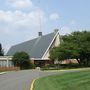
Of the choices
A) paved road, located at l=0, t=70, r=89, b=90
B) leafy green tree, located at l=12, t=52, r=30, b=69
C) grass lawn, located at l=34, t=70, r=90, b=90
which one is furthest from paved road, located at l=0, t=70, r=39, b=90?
leafy green tree, located at l=12, t=52, r=30, b=69

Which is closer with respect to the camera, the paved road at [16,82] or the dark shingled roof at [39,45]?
the paved road at [16,82]

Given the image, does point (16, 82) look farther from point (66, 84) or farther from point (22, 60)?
point (22, 60)

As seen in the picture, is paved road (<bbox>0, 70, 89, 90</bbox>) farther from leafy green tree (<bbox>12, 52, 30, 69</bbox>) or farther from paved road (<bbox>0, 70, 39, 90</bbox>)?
leafy green tree (<bbox>12, 52, 30, 69</bbox>)

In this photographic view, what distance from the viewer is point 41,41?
9019 centimetres

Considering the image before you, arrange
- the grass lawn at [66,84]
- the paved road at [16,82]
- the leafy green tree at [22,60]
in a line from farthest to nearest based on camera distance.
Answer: the leafy green tree at [22,60] → the paved road at [16,82] → the grass lawn at [66,84]

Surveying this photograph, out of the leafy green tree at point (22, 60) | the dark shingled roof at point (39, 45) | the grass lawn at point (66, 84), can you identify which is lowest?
the grass lawn at point (66, 84)

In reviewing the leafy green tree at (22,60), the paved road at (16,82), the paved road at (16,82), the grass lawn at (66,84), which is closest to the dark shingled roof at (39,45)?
the leafy green tree at (22,60)

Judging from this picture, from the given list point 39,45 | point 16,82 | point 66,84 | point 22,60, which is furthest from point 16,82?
point 39,45

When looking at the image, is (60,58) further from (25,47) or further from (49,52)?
(25,47)

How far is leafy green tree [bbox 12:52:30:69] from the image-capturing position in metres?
81.0

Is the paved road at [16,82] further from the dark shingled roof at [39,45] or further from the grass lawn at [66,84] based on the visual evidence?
the dark shingled roof at [39,45]

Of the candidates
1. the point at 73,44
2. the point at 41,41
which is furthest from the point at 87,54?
the point at 41,41

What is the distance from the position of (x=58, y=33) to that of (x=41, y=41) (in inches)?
192

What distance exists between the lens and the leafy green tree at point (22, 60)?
81000 millimetres
